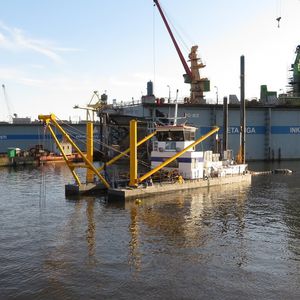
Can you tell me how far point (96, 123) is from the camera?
103 meters

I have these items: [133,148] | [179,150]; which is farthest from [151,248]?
[179,150]

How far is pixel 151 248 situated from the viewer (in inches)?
958

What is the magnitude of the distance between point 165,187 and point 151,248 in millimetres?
18922

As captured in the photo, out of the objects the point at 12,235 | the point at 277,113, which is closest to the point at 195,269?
the point at 12,235

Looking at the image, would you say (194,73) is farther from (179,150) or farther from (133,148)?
(133,148)

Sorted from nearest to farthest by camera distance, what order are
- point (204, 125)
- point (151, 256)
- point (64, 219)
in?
point (151, 256) < point (64, 219) < point (204, 125)

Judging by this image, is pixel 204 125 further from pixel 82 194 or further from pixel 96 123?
pixel 82 194

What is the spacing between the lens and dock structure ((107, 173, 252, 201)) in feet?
128

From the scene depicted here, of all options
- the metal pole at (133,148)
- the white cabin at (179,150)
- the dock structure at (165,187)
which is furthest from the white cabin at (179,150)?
the metal pole at (133,148)

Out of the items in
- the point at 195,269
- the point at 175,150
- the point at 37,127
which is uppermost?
the point at 37,127

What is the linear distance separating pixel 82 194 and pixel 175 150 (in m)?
11.8

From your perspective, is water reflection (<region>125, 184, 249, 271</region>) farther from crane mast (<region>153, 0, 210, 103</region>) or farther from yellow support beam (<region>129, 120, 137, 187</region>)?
crane mast (<region>153, 0, 210, 103</region>)

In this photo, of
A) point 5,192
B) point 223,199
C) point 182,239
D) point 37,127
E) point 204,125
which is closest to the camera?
point 182,239

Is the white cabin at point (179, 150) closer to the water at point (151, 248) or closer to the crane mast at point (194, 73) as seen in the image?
the water at point (151, 248)
